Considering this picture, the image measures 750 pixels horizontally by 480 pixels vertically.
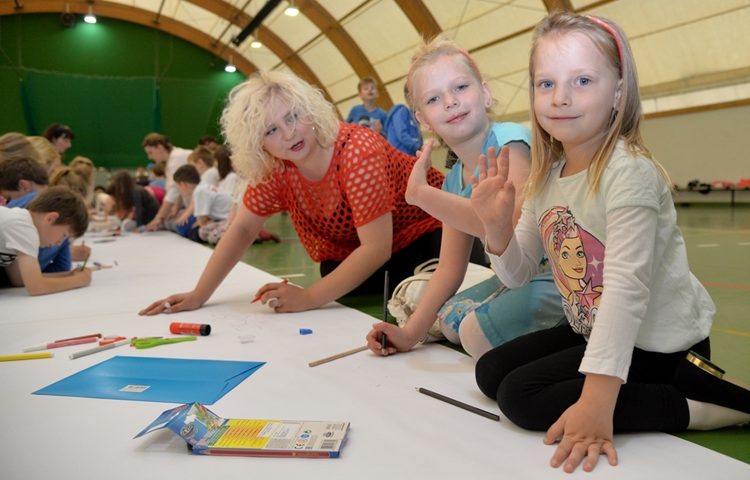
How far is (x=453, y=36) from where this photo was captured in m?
11.3

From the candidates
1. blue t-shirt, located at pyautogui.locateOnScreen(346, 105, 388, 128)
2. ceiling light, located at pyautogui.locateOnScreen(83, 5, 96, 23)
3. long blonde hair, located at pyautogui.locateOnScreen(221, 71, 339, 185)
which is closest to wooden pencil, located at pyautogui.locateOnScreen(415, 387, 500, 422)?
long blonde hair, located at pyautogui.locateOnScreen(221, 71, 339, 185)

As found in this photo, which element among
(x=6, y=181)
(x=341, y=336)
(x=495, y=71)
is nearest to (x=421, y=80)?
(x=341, y=336)

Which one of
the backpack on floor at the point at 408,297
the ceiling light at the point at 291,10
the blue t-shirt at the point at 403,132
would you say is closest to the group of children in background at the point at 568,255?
the backpack on floor at the point at 408,297

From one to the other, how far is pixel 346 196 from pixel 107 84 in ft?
43.4

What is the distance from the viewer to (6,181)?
3.09 meters

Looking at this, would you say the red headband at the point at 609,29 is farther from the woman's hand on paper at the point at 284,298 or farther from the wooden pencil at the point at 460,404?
the woman's hand on paper at the point at 284,298

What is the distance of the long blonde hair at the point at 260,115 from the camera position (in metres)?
2.05

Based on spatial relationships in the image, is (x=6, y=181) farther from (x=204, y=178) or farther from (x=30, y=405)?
(x=204, y=178)

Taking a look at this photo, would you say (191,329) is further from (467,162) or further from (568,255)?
(568,255)

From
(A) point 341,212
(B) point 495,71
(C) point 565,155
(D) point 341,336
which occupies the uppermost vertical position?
(B) point 495,71

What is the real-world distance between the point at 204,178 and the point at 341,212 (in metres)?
4.01

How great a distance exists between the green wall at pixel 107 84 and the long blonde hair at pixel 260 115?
1148 centimetres

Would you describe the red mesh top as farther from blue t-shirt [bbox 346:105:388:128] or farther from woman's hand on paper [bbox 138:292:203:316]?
blue t-shirt [bbox 346:105:388:128]

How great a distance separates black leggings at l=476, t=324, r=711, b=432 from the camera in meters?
1.13
